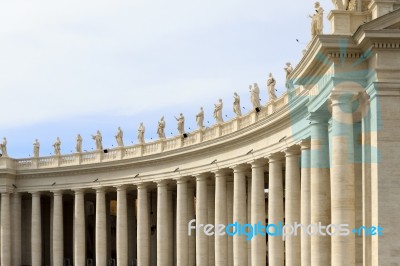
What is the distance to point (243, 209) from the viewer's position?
121 meters

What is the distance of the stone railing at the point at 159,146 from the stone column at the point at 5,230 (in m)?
6.93

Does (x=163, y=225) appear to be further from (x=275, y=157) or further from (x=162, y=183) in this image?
(x=275, y=157)

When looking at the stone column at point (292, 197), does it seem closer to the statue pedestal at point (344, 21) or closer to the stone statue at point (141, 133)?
the statue pedestal at point (344, 21)

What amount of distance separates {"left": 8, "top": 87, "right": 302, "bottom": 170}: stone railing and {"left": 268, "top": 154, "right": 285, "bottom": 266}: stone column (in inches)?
249

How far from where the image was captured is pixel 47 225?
184375 millimetres

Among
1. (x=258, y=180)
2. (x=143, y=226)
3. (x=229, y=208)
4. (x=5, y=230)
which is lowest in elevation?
(x=5, y=230)

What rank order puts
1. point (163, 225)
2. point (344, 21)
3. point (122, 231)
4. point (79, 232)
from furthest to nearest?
point (79, 232) < point (122, 231) < point (163, 225) < point (344, 21)

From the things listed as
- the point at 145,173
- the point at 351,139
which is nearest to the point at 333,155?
the point at 351,139

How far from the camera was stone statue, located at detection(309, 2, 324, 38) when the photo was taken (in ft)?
274

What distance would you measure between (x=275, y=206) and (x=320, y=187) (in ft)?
79.8

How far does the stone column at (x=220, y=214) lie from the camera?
5005 inches

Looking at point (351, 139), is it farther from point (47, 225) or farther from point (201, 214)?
point (47, 225)

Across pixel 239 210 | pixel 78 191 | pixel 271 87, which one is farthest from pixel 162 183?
pixel 271 87

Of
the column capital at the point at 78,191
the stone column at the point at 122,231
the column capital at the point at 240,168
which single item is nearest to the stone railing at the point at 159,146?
the column capital at the point at 78,191
